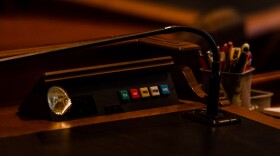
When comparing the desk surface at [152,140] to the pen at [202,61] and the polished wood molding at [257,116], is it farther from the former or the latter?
the pen at [202,61]

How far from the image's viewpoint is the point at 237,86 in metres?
1.25

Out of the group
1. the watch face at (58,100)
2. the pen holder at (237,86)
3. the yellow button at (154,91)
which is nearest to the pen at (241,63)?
the pen holder at (237,86)

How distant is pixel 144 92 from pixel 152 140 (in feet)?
0.75

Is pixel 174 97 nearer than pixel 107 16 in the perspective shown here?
Yes

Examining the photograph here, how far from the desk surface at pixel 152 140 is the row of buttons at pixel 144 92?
8 centimetres

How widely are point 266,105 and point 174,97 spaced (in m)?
0.38

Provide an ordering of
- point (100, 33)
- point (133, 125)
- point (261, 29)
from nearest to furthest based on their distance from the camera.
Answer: point (133, 125)
point (100, 33)
point (261, 29)

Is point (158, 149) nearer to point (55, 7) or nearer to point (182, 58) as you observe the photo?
point (182, 58)

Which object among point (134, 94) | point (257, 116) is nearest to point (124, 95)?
point (134, 94)

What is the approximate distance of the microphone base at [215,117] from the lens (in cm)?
99

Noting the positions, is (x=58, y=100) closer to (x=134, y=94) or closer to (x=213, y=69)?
(x=134, y=94)

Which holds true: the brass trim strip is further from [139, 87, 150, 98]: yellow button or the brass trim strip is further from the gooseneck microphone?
the gooseneck microphone

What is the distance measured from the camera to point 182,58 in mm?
1338

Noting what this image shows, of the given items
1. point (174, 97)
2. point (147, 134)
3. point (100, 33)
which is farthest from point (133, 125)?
point (100, 33)
